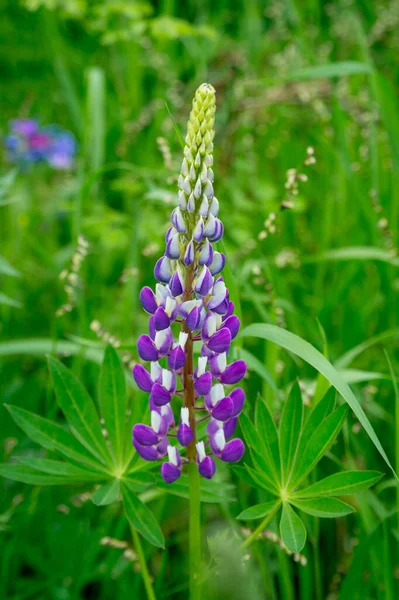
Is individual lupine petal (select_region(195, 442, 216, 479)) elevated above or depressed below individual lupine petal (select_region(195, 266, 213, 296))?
below

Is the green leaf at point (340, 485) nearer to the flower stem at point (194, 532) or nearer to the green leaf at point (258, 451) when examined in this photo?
the green leaf at point (258, 451)

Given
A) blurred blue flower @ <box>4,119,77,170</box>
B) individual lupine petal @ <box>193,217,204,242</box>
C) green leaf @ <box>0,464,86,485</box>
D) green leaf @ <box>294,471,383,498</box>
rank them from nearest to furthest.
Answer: individual lupine petal @ <box>193,217,204,242</box>, green leaf @ <box>294,471,383,498</box>, green leaf @ <box>0,464,86,485</box>, blurred blue flower @ <box>4,119,77,170</box>

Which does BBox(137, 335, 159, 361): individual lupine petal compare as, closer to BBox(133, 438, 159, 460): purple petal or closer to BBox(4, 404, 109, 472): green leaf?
BBox(133, 438, 159, 460): purple petal

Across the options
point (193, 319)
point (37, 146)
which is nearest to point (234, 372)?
point (193, 319)

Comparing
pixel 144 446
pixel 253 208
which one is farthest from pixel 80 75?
pixel 144 446

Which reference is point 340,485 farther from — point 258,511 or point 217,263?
point 217,263

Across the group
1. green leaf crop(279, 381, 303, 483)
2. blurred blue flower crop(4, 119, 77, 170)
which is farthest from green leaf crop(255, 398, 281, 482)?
blurred blue flower crop(4, 119, 77, 170)

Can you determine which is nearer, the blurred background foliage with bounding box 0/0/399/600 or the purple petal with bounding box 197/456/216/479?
the purple petal with bounding box 197/456/216/479

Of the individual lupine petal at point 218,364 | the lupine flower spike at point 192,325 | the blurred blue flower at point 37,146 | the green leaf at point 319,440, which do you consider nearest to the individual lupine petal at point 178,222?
the lupine flower spike at point 192,325
